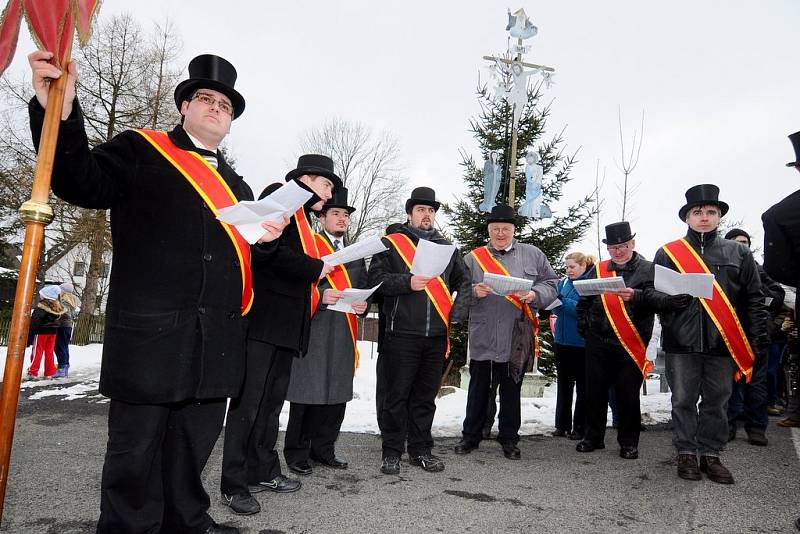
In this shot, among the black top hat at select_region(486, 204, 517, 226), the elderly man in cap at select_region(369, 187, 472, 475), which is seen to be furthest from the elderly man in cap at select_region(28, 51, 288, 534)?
the black top hat at select_region(486, 204, 517, 226)

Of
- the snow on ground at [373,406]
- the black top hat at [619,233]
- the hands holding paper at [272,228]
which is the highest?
the black top hat at [619,233]

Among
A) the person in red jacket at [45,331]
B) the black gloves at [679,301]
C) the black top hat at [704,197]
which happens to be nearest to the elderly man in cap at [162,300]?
the black gloves at [679,301]

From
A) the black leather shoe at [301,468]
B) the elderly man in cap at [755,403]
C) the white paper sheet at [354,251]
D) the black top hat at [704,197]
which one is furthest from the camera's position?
the elderly man in cap at [755,403]

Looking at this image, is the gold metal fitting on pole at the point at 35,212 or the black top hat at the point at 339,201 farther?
the black top hat at the point at 339,201

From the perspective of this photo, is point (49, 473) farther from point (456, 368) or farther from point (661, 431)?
point (456, 368)

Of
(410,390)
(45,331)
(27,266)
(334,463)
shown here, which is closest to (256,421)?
(334,463)

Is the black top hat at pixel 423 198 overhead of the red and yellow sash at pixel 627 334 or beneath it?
overhead

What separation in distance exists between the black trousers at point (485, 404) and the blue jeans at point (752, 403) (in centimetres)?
274

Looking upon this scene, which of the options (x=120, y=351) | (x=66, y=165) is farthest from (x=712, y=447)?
(x=66, y=165)

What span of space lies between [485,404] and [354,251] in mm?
2297

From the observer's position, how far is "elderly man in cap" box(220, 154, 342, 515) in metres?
3.34

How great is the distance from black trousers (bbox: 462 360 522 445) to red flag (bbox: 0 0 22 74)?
4252mm

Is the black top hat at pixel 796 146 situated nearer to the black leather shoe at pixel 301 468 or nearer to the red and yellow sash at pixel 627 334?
the red and yellow sash at pixel 627 334

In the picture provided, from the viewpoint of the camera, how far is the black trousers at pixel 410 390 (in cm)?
438
